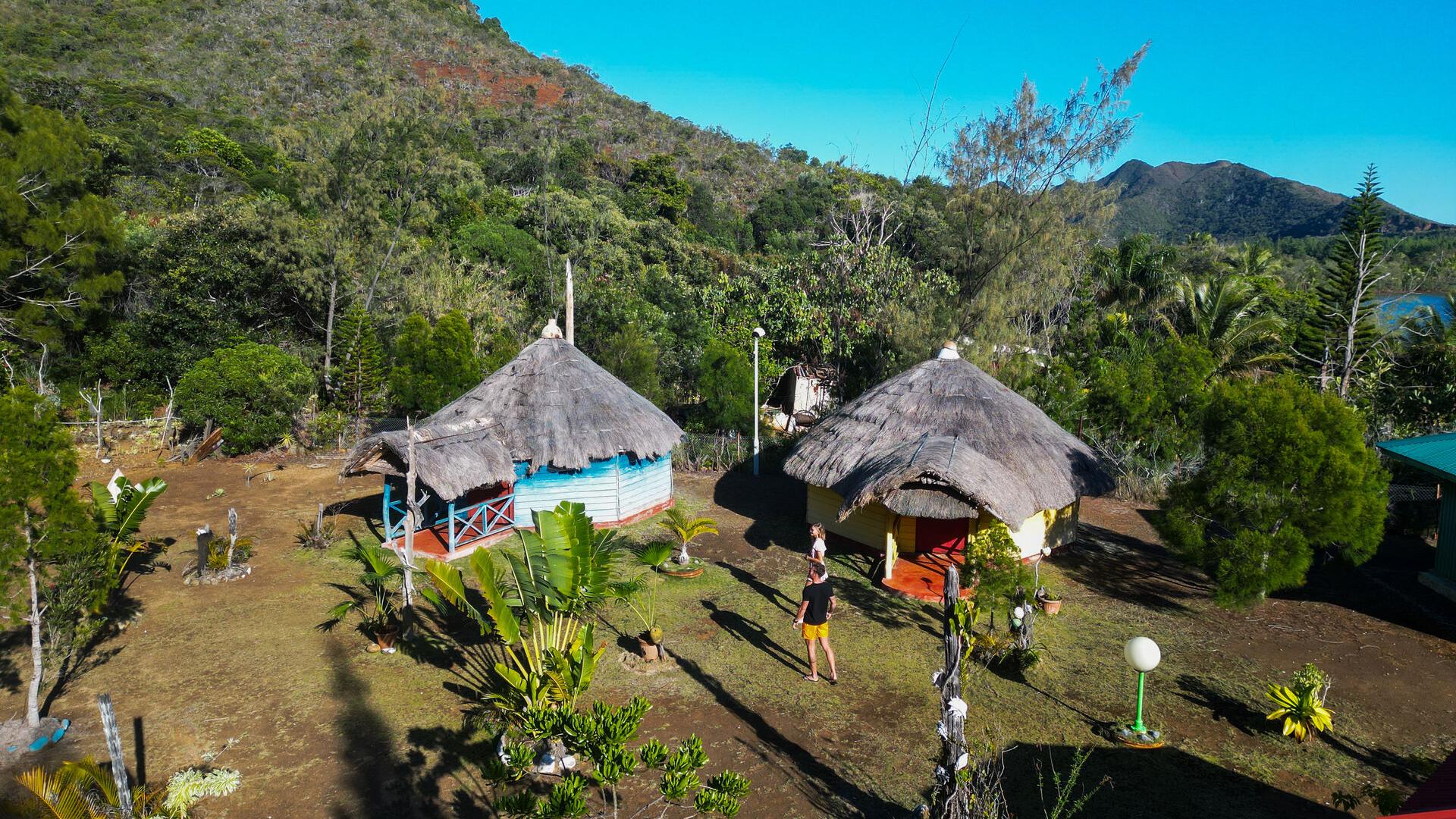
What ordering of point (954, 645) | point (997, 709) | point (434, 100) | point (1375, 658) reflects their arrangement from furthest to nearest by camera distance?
point (434, 100)
point (1375, 658)
point (997, 709)
point (954, 645)

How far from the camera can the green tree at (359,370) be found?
21.2 m

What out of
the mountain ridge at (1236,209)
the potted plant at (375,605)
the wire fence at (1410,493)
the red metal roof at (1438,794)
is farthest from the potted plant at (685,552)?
the mountain ridge at (1236,209)

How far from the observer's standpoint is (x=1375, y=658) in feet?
30.8

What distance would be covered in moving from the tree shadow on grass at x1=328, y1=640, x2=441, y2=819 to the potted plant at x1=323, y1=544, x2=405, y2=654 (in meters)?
0.75

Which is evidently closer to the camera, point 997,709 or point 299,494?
point 997,709

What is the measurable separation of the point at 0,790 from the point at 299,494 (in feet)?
32.9

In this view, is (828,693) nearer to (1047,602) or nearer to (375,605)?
(1047,602)

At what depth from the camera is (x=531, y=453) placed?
44.6ft

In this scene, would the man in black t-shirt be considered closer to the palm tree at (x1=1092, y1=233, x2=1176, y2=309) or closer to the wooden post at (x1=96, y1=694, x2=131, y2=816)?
the wooden post at (x1=96, y1=694, x2=131, y2=816)

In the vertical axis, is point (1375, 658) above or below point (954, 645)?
below

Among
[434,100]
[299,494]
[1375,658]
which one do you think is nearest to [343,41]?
[434,100]

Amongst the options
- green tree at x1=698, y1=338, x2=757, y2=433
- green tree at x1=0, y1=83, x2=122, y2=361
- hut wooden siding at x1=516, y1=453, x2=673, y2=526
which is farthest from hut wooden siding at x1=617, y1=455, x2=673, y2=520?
green tree at x1=0, y1=83, x2=122, y2=361

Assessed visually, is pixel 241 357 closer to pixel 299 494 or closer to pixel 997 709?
pixel 299 494

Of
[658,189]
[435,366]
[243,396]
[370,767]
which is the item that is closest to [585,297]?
[435,366]
